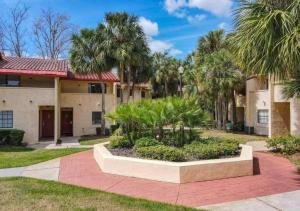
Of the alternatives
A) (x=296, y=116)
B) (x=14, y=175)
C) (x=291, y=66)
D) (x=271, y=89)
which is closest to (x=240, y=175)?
(x=291, y=66)

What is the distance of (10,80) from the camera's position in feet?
80.2

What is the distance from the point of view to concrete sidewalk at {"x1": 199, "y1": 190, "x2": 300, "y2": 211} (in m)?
7.02

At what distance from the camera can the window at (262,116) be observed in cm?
2617

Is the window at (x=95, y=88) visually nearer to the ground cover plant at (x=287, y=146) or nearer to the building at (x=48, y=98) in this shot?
the building at (x=48, y=98)

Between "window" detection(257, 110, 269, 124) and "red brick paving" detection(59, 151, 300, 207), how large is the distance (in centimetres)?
1538

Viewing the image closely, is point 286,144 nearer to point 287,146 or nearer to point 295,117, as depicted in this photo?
point 287,146

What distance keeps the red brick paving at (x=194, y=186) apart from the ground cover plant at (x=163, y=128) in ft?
5.48

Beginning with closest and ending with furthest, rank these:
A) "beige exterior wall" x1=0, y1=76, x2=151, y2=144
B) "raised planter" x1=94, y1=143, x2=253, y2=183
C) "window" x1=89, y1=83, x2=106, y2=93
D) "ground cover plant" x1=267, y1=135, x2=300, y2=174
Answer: "raised planter" x1=94, y1=143, x2=253, y2=183 < "ground cover plant" x1=267, y1=135, x2=300, y2=174 < "beige exterior wall" x1=0, y1=76, x2=151, y2=144 < "window" x1=89, y1=83, x2=106, y2=93

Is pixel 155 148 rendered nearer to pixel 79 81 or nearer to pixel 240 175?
pixel 240 175

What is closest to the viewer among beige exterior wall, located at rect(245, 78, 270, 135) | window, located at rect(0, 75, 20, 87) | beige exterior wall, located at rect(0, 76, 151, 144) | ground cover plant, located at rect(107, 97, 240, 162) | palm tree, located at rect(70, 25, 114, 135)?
ground cover plant, located at rect(107, 97, 240, 162)

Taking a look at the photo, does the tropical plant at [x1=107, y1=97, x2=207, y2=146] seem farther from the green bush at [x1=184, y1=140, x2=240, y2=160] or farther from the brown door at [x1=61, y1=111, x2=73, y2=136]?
the brown door at [x1=61, y1=111, x2=73, y2=136]

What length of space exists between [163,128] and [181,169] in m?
5.17

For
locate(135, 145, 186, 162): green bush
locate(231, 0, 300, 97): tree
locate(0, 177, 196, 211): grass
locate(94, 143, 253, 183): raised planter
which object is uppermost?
locate(231, 0, 300, 97): tree

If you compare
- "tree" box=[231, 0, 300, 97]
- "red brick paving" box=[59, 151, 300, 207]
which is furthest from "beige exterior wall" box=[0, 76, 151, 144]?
"tree" box=[231, 0, 300, 97]
